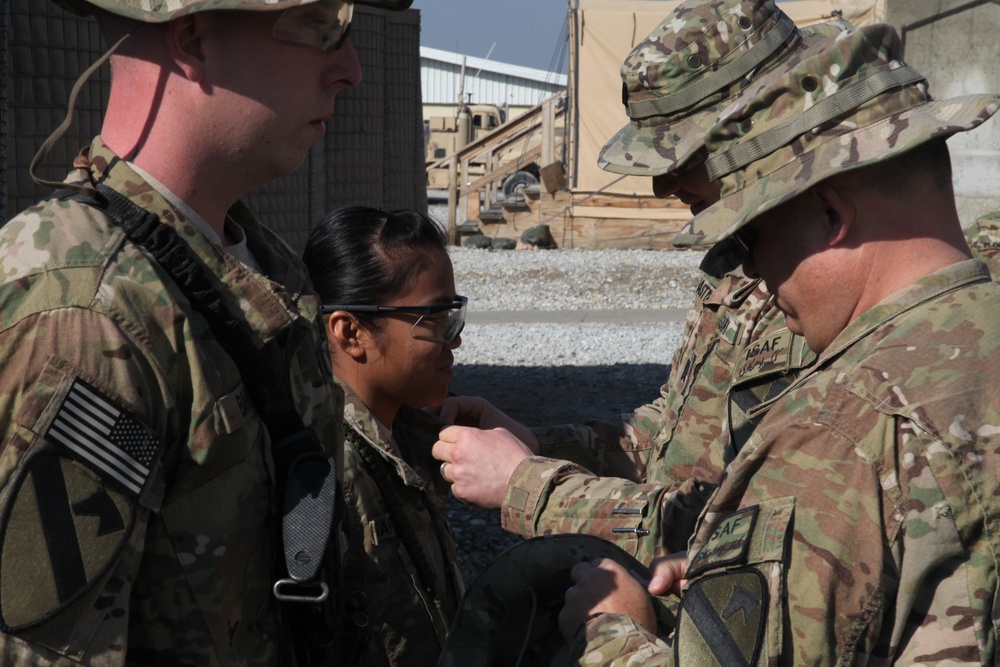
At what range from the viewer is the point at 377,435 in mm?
2582

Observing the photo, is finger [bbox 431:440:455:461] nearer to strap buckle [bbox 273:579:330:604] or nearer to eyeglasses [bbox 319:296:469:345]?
eyeglasses [bbox 319:296:469:345]

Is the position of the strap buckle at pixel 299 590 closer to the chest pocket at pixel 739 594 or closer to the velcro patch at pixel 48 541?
the velcro patch at pixel 48 541

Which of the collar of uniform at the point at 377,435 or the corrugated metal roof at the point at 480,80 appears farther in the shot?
the corrugated metal roof at the point at 480,80

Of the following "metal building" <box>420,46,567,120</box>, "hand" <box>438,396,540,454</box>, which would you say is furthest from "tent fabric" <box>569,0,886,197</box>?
"metal building" <box>420,46,567,120</box>

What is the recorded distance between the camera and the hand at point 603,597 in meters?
1.95

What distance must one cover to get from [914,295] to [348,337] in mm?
1499

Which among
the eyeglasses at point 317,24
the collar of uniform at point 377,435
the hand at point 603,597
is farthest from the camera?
the collar of uniform at point 377,435

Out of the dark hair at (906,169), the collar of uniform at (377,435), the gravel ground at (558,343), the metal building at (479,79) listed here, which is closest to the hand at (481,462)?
the collar of uniform at (377,435)

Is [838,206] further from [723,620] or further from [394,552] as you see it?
[394,552]

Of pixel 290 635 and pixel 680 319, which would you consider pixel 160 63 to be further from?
pixel 680 319

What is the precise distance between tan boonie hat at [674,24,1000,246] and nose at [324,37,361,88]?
0.63 metres

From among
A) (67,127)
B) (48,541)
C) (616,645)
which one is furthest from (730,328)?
(48,541)

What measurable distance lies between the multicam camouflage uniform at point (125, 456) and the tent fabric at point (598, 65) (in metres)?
17.6

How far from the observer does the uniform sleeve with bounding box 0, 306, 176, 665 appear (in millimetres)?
1387
